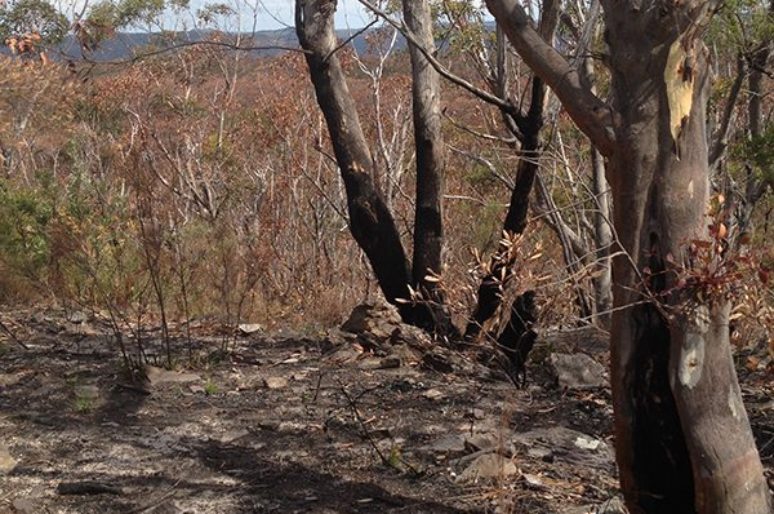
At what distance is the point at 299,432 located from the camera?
14.1 ft

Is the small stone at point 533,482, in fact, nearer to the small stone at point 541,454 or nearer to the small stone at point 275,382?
the small stone at point 541,454

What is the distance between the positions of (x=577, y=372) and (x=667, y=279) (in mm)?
2377

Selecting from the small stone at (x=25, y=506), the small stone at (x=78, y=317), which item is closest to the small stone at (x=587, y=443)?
the small stone at (x=25, y=506)

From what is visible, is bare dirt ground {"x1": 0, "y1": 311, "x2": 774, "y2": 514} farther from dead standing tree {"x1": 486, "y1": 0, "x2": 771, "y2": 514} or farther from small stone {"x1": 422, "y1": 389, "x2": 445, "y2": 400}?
dead standing tree {"x1": 486, "y1": 0, "x2": 771, "y2": 514}

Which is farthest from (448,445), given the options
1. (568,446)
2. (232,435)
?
(232,435)

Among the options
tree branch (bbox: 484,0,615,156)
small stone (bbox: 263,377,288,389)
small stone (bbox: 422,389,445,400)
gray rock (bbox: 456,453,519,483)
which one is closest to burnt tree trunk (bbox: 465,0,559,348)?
small stone (bbox: 422,389,445,400)

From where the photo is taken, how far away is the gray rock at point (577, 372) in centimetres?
507

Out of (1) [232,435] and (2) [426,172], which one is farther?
(2) [426,172]

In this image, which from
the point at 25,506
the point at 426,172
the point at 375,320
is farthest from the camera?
the point at 426,172

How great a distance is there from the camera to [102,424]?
437cm

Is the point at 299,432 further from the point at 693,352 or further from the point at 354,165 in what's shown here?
the point at 354,165

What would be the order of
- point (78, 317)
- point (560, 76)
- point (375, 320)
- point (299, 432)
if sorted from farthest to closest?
point (78, 317)
point (375, 320)
point (299, 432)
point (560, 76)

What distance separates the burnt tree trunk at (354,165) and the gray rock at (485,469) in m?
2.55

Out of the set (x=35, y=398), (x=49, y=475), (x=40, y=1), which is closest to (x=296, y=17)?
(x=35, y=398)
